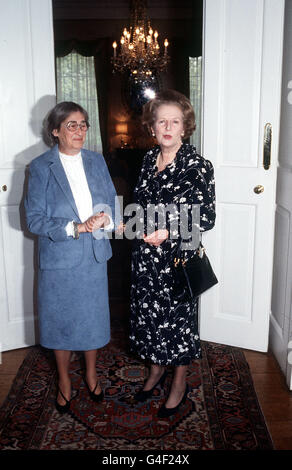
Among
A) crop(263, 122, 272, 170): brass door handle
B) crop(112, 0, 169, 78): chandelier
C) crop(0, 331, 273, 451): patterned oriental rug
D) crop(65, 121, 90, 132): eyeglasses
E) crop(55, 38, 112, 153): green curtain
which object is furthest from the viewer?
crop(55, 38, 112, 153): green curtain

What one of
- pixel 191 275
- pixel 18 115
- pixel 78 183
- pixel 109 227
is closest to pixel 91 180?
pixel 78 183

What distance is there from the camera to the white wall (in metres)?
2.58

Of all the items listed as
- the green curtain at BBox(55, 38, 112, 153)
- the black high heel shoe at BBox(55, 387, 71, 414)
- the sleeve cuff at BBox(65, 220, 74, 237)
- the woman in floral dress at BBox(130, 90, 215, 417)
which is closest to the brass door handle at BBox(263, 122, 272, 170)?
the woman in floral dress at BBox(130, 90, 215, 417)

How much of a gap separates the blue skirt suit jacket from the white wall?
1056 millimetres

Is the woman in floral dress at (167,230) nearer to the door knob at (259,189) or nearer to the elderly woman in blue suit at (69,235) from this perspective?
the elderly woman in blue suit at (69,235)

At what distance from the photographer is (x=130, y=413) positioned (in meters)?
2.28

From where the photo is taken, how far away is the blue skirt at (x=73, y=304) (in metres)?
2.23

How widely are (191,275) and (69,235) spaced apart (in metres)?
0.60

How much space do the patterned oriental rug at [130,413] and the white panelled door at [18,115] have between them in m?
0.59

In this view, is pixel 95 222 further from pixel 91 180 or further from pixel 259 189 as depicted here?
pixel 259 189

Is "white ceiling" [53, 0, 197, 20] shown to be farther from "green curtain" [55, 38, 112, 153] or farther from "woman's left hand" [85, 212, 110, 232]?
"woman's left hand" [85, 212, 110, 232]

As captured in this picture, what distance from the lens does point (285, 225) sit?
2.70 m

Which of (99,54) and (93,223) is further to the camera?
(99,54)

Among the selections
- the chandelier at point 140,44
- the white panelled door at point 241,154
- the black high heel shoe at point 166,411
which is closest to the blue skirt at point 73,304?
the black high heel shoe at point 166,411
